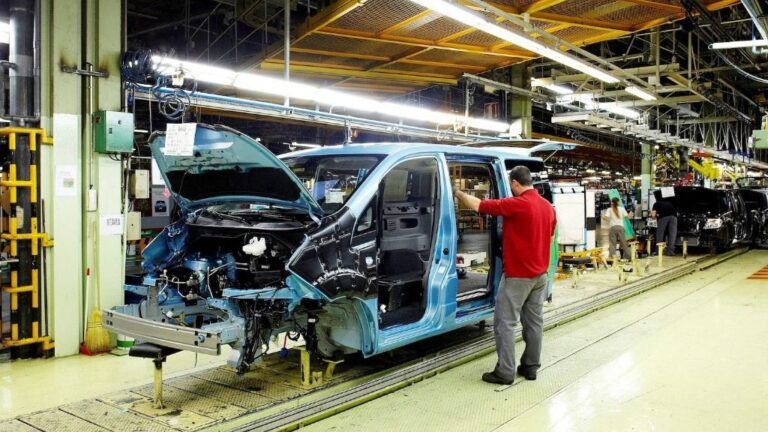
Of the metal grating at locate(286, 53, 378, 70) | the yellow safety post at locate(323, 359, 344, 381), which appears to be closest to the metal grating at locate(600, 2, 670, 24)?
the metal grating at locate(286, 53, 378, 70)

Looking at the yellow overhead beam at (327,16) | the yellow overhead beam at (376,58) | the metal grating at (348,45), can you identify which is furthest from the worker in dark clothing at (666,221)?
the yellow overhead beam at (327,16)

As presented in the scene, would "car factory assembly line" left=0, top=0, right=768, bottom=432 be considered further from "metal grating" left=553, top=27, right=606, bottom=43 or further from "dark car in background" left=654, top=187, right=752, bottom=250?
"dark car in background" left=654, top=187, right=752, bottom=250

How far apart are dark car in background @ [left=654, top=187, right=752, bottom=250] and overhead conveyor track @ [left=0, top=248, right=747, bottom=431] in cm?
949

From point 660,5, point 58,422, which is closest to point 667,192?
point 660,5

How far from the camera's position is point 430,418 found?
364 cm

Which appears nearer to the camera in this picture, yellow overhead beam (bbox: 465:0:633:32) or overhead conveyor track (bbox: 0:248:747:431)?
overhead conveyor track (bbox: 0:248:747:431)

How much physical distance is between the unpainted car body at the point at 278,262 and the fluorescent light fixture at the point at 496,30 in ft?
4.17

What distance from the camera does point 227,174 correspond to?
3922mm

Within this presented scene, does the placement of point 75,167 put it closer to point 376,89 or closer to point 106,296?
point 106,296

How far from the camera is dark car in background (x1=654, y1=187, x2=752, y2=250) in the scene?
41.3 ft

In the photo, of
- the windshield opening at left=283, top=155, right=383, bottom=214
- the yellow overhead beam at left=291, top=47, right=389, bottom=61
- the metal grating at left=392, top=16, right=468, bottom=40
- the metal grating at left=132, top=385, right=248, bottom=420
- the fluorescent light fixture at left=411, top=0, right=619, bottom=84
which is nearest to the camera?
the metal grating at left=132, top=385, right=248, bottom=420

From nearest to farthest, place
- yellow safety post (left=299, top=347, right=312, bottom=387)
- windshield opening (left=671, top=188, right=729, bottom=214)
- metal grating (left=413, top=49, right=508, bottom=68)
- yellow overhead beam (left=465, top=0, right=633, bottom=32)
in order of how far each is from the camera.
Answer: yellow safety post (left=299, top=347, right=312, bottom=387) < yellow overhead beam (left=465, top=0, right=633, bottom=32) < metal grating (left=413, top=49, right=508, bottom=68) < windshield opening (left=671, top=188, right=729, bottom=214)

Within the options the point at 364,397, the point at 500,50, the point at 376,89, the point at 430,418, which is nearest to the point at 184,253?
the point at 364,397

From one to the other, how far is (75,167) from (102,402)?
2244mm
